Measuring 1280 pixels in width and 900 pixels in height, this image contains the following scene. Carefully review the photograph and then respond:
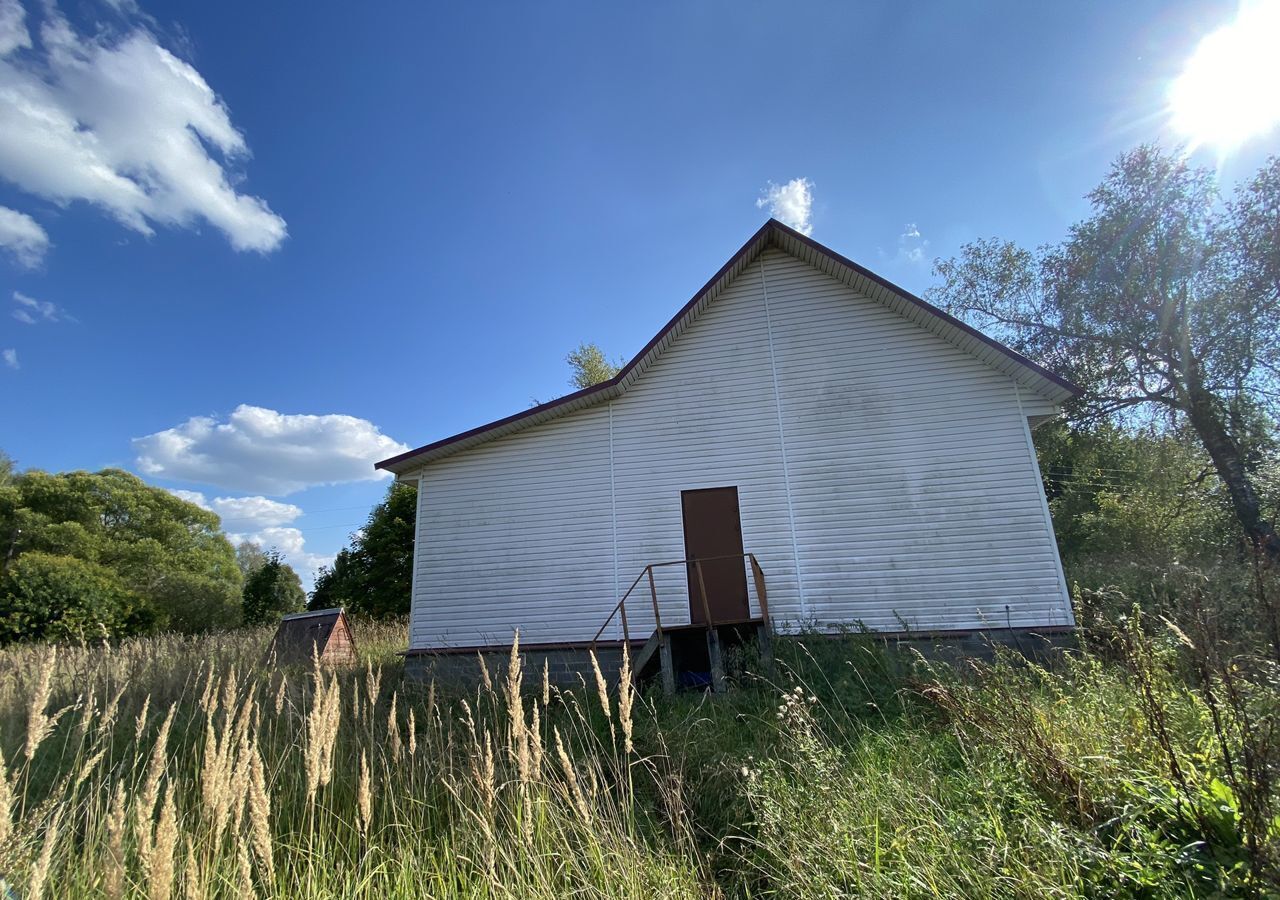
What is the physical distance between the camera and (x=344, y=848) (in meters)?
2.62

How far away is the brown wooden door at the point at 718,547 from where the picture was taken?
388 inches

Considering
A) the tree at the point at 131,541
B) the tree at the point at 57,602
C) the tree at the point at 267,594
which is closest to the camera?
the tree at the point at 57,602

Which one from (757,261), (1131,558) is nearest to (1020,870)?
(757,261)

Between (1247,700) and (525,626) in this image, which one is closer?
(1247,700)

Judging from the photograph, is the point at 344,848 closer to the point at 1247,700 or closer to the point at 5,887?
the point at 5,887

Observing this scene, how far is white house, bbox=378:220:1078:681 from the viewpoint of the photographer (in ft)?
29.9

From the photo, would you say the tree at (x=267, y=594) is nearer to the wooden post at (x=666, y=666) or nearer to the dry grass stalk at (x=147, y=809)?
the wooden post at (x=666, y=666)

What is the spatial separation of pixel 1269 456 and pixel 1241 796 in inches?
717

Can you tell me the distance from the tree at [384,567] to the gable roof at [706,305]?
44.4 ft

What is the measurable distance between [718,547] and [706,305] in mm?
4781

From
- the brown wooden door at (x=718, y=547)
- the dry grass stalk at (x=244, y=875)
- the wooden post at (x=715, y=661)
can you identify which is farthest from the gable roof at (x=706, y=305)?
the dry grass stalk at (x=244, y=875)

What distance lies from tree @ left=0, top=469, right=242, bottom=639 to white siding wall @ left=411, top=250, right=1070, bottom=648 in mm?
16526

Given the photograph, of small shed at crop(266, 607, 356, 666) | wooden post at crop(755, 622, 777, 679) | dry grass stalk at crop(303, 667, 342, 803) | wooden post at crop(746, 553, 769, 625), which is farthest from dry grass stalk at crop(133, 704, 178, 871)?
small shed at crop(266, 607, 356, 666)

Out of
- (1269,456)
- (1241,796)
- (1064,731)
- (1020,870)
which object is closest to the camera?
(1241,796)
